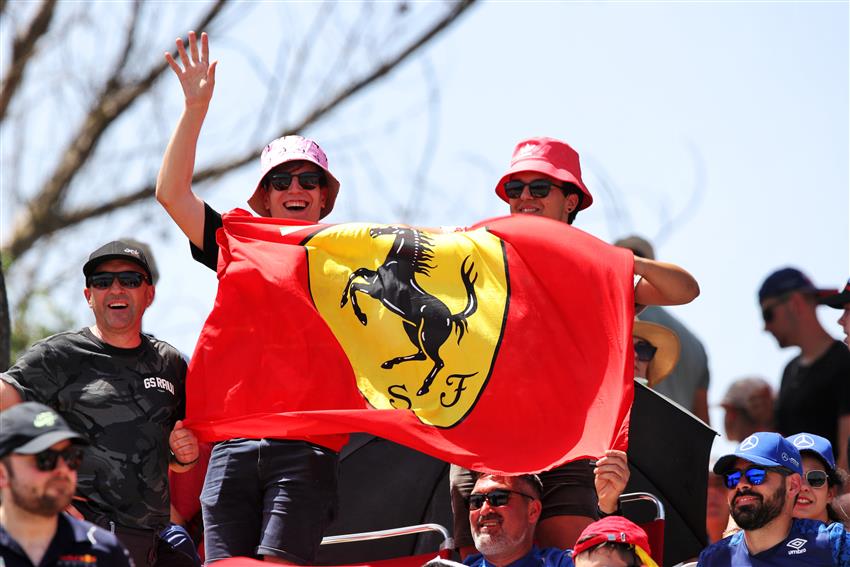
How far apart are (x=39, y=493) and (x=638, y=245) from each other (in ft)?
16.0

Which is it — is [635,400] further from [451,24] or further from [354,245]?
[451,24]

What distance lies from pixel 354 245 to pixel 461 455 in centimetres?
120

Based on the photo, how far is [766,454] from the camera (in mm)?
7785

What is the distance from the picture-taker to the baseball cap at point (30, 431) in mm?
6105

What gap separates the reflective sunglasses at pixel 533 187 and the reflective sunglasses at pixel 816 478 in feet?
6.11

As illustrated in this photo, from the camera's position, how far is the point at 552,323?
8.27 meters

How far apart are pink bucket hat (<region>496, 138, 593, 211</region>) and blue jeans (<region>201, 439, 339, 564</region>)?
6.03 feet

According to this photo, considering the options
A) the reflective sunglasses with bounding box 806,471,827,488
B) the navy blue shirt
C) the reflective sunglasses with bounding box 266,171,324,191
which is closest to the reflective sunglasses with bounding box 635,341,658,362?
the reflective sunglasses with bounding box 806,471,827,488

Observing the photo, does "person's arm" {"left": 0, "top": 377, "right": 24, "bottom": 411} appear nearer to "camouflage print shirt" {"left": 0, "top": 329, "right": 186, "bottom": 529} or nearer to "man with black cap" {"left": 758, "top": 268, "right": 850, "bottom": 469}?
"camouflage print shirt" {"left": 0, "top": 329, "right": 186, "bottom": 529}

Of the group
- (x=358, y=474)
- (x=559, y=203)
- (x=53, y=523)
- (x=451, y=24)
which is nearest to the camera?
(x=53, y=523)

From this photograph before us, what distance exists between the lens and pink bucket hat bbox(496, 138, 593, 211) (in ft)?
27.6

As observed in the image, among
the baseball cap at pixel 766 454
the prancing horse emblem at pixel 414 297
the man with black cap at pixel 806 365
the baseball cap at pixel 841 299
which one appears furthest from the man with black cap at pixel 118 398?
the man with black cap at pixel 806 365

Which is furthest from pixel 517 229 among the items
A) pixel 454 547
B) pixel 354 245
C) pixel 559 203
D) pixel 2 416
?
pixel 2 416

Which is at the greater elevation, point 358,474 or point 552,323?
point 552,323
